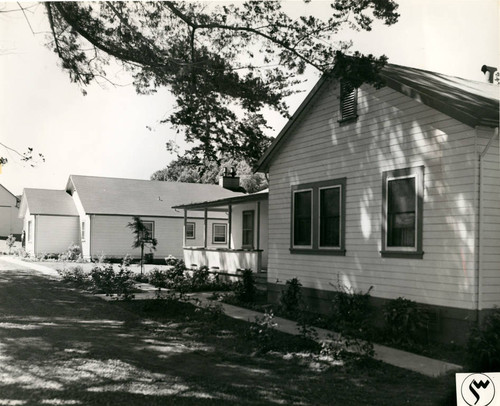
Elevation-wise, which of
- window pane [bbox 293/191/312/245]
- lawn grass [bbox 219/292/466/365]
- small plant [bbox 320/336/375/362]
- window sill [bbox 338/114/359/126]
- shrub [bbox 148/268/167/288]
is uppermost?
window sill [bbox 338/114/359/126]

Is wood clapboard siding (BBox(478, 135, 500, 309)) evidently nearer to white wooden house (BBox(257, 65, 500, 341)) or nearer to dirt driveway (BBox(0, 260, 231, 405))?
white wooden house (BBox(257, 65, 500, 341))

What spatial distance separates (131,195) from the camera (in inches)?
1325

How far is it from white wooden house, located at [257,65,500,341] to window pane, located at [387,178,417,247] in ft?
0.07

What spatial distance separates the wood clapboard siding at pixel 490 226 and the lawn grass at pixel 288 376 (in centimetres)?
241

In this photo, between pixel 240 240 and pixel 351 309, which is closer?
pixel 351 309

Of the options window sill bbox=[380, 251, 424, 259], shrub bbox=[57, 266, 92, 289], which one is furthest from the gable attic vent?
shrub bbox=[57, 266, 92, 289]

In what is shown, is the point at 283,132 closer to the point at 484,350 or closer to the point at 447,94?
the point at 447,94

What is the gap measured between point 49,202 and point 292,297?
2439 centimetres

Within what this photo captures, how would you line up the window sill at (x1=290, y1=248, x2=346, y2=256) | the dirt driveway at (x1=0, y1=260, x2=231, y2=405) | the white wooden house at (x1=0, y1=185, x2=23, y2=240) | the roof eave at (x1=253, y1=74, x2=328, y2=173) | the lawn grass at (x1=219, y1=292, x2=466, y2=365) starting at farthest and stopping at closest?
the white wooden house at (x1=0, y1=185, x2=23, y2=240)
the roof eave at (x1=253, y1=74, x2=328, y2=173)
the window sill at (x1=290, y1=248, x2=346, y2=256)
the lawn grass at (x1=219, y1=292, x2=466, y2=365)
the dirt driveway at (x1=0, y1=260, x2=231, y2=405)

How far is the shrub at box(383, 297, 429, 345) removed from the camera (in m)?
9.29

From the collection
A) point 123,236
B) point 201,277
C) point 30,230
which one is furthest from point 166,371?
point 30,230

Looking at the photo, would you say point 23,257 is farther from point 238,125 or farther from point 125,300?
point 238,125

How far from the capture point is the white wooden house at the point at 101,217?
31016 millimetres

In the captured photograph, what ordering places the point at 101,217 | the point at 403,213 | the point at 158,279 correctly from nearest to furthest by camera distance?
the point at 403,213 < the point at 158,279 < the point at 101,217
